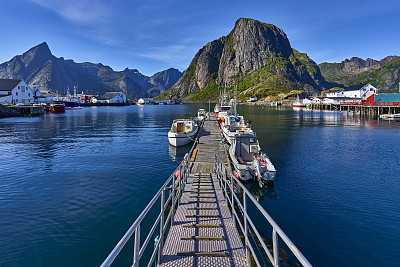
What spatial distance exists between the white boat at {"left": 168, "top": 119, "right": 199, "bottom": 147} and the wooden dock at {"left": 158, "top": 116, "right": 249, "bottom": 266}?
21835 mm

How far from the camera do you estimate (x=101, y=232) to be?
43.0ft

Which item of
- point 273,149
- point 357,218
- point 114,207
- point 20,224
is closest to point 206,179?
point 114,207

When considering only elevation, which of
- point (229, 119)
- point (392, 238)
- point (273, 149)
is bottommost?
point (392, 238)

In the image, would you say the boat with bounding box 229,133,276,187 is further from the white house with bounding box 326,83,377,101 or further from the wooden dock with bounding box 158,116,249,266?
the white house with bounding box 326,83,377,101

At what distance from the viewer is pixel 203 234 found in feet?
28.2

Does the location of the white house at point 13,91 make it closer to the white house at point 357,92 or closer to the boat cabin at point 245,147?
the boat cabin at point 245,147

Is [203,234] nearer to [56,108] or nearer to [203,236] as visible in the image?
[203,236]

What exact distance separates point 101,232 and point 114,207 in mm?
3211

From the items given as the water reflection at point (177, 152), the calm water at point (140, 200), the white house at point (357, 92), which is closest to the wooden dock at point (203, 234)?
the calm water at point (140, 200)

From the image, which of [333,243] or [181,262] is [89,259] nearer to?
[181,262]

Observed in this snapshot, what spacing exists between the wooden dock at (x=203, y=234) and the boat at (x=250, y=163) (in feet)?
21.8

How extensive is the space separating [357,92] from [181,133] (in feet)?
493

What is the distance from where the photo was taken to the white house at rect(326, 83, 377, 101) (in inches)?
5448

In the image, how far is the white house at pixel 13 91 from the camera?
115188mm
